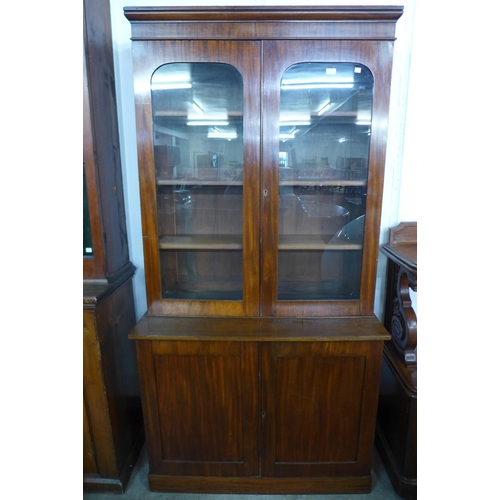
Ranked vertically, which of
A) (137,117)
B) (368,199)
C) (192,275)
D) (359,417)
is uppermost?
(137,117)

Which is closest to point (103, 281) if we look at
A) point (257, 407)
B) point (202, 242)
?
point (202, 242)

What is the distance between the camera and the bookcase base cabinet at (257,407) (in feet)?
4.03

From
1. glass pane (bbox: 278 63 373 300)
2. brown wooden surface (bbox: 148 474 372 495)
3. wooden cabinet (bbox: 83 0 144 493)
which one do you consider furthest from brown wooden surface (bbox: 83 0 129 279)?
brown wooden surface (bbox: 148 474 372 495)

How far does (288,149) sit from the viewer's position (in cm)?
122

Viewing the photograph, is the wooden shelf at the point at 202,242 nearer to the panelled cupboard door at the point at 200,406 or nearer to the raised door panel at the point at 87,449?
the panelled cupboard door at the point at 200,406

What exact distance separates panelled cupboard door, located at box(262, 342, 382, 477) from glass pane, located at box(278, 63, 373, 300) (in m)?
0.22

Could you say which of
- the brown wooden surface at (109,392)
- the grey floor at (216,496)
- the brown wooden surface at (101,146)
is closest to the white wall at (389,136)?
the brown wooden surface at (101,146)

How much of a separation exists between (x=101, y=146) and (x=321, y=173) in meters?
0.84

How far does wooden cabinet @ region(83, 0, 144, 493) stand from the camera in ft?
3.92

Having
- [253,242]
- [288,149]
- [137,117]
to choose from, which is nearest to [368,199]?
[288,149]

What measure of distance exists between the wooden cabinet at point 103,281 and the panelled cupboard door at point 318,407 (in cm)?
60
